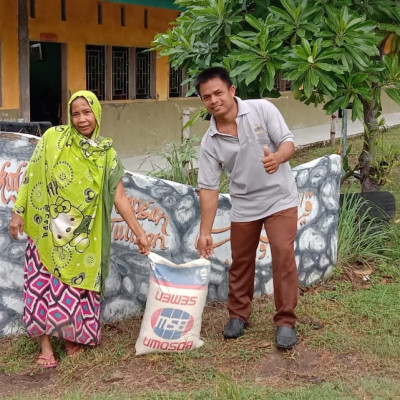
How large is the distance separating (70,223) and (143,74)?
8.08 m

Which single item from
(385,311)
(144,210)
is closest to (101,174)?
(144,210)

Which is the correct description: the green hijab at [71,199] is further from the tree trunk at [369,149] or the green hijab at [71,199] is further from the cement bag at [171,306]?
the tree trunk at [369,149]

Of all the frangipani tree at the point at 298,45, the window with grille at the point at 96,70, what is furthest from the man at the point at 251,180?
the window with grille at the point at 96,70

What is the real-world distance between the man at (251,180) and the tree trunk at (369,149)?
2.71m

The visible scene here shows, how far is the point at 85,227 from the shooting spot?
394 cm

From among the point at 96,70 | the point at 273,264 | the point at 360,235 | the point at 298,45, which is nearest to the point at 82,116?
the point at 273,264

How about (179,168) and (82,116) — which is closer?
(82,116)

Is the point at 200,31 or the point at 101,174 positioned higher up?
the point at 200,31

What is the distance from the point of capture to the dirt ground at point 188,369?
3.76 meters

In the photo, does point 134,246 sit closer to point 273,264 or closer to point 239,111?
point 273,264

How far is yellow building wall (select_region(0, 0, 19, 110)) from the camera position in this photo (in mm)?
8938

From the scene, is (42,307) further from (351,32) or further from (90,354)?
(351,32)

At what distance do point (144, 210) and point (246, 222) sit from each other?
81 centimetres

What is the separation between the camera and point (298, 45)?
Answer: 16.6 feet
